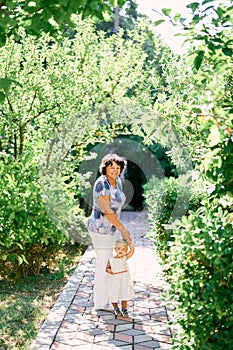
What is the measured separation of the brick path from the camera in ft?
14.0

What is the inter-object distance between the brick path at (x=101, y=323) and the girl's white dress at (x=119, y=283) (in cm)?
20

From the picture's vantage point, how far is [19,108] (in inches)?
290

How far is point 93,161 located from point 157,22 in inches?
381

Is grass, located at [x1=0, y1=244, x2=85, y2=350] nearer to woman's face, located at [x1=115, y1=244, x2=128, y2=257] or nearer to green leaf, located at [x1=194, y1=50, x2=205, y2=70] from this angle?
woman's face, located at [x1=115, y1=244, x2=128, y2=257]

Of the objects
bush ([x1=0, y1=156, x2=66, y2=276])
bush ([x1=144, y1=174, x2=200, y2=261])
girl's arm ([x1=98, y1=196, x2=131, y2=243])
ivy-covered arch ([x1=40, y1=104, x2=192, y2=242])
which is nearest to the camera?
girl's arm ([x1=98, y1=196, x2=131, y2=243])

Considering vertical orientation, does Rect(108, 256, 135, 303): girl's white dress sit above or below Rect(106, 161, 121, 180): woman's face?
below

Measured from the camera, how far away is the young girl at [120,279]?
4.98 meters

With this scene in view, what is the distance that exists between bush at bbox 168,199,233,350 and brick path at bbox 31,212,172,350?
270 mm

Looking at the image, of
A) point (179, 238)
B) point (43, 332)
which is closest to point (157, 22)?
point (179, 238)

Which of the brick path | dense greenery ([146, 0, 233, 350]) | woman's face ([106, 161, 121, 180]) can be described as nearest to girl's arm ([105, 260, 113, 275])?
the brick path

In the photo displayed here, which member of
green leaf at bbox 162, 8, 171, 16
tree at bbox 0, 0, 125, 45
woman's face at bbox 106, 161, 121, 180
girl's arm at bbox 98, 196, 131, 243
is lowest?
girl's arm at bbox 98, 196, 131, 243

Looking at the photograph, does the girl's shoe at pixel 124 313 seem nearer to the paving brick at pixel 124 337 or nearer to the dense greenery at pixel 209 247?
the paving brick at pixel 124 337

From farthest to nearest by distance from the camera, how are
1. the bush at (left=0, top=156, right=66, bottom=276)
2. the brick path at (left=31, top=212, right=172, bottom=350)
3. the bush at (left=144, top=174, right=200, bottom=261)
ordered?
the bush at (left=144, top=174, right=200, bottom=261), the bush at (left=0, top=156, right=66, bottom=276), the brick path at (left=31, top=212, right=172, bottom=350)

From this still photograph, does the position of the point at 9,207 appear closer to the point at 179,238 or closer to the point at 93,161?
the point at 179,238
